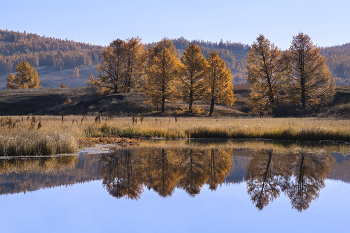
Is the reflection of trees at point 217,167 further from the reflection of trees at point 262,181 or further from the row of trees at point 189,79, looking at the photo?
the row of trees at point 189,79

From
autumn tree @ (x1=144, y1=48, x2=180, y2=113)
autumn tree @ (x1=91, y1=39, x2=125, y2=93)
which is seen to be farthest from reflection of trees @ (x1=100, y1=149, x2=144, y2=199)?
autumn tree @ (x1=91, y1=39, x2=125, y2=93)

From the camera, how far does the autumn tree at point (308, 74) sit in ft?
137

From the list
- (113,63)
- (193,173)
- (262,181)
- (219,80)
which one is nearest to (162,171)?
(193,173)

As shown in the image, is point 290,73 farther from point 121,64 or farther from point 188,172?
point 188,172

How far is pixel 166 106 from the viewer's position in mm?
49844

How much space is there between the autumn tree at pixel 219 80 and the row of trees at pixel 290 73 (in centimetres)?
322

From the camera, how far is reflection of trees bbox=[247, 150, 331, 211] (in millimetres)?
6668

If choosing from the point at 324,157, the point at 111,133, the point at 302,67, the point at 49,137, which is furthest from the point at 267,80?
the point at 49,137

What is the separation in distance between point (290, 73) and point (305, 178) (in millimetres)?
37724

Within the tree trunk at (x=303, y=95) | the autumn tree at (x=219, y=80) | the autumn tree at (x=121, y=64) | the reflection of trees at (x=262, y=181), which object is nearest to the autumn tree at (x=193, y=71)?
the autumn tree at (x=219, y=80)

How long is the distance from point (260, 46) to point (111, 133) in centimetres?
3088

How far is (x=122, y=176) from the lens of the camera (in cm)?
833

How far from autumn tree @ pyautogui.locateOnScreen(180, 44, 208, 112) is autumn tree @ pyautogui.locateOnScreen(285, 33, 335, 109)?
12.3m

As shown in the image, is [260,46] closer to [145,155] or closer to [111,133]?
[111,133]
